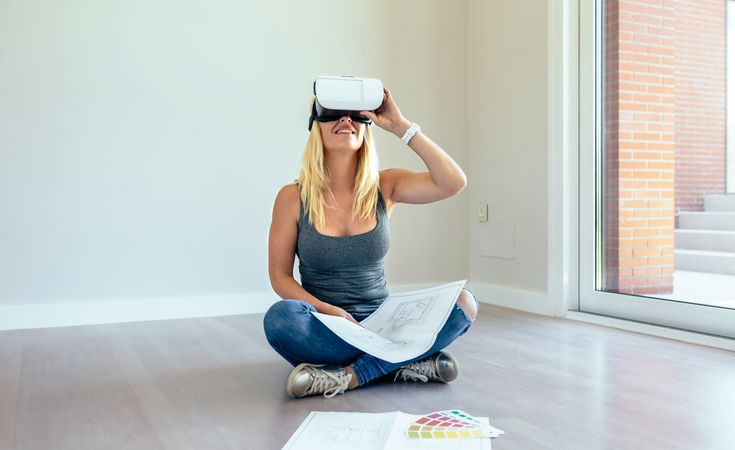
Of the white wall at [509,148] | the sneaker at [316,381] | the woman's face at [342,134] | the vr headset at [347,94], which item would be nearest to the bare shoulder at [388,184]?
the woman's face at [342,134]

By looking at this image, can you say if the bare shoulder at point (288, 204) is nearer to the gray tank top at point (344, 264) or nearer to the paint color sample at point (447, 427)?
the gray tank top at point (344, 264)

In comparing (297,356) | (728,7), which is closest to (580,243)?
(728,7)

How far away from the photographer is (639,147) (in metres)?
2.88

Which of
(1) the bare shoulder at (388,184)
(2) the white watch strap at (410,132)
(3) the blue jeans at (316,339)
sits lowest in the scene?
(3) the blue jeans at (316,339)

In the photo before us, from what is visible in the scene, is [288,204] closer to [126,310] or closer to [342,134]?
[342,134]

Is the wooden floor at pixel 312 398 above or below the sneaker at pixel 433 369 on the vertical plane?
below

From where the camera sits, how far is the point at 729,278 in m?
2.49

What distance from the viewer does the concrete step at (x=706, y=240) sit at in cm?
246

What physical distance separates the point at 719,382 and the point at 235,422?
4.43 ft

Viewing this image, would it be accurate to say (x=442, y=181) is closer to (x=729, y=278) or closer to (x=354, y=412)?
(x=354, y=412)

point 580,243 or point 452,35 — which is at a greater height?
point 452,35

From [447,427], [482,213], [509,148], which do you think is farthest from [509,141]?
[447,427]

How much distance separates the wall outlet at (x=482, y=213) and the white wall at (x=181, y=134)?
0.28ft

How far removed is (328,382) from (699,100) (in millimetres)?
1791
